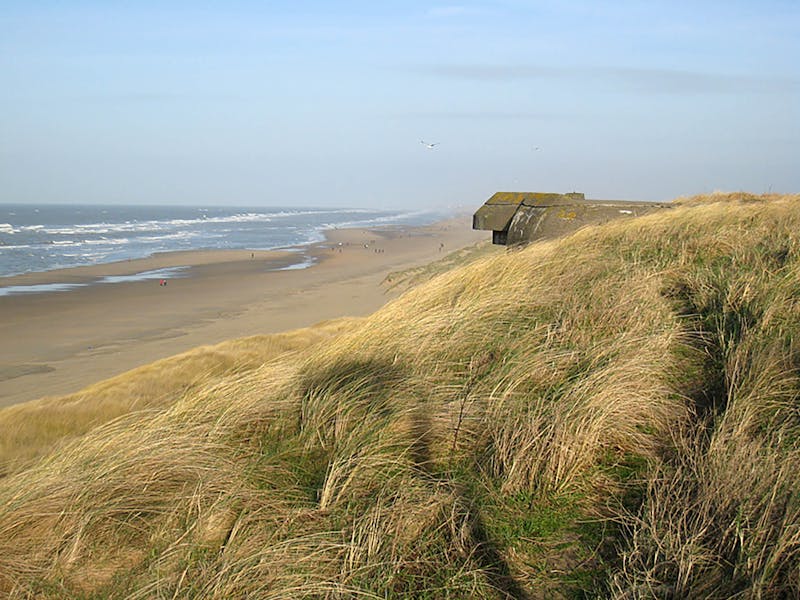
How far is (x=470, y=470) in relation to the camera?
2588 millimetres

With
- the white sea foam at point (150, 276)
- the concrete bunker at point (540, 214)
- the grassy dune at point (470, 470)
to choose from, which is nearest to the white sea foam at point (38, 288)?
the white sea foam at point (150, 276)

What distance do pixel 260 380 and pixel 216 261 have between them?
2736cm

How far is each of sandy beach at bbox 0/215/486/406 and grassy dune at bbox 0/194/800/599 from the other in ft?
26.0

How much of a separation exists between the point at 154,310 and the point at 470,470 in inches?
651

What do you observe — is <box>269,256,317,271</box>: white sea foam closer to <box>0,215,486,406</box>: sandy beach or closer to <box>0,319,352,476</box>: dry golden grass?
<box>0,215,486,406</box>: sandy beach

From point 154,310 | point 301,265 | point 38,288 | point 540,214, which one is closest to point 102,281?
point 38,288

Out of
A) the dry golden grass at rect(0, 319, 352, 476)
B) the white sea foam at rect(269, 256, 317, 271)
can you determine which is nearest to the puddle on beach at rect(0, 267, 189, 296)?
the white sea foam at rect(269, 256, 317, 271)

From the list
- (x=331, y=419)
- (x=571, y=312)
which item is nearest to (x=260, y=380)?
(x=331, y=419)

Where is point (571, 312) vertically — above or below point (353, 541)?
above

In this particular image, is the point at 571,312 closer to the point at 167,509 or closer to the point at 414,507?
the point at 414,507

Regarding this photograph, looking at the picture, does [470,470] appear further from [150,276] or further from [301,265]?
[301,265]

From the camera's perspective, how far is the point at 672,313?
3.79 metres

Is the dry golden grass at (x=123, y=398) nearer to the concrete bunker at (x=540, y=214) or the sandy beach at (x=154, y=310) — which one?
the concrete bunker at (x=540, y=214)

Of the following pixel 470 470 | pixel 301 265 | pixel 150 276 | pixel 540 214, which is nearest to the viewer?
pixel 470 470
